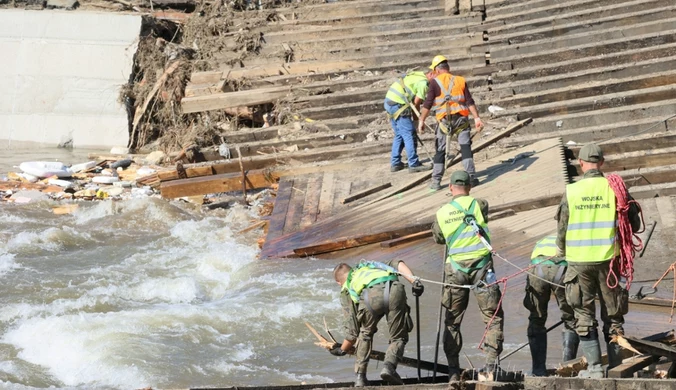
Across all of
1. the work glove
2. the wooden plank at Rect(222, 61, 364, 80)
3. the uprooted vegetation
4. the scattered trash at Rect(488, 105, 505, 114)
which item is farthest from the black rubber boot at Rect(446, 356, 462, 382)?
the wooden plank at Rect(222, 61, 364, 80)

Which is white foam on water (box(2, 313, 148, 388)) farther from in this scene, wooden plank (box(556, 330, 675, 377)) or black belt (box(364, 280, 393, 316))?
wooden plank (box(556, 330, 675, 377))

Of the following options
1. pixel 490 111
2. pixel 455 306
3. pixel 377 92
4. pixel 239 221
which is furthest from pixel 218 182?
pixel 455 306

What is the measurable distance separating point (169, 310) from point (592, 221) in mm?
5719

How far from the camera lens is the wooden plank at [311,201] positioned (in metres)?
14.5

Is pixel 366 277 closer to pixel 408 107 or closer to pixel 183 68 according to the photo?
pixel 408 107

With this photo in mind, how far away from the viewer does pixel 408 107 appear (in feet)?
48.4

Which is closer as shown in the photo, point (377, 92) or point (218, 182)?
point (218, 182)

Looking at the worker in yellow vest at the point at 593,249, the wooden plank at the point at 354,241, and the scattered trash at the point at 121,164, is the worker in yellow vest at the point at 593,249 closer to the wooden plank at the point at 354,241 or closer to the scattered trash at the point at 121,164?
the wooden plank at the point at 354,241

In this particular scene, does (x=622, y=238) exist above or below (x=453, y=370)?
above

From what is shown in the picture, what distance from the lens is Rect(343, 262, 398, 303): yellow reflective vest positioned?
8.20m

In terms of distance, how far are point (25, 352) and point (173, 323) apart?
5.19 feet

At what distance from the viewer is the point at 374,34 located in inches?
787

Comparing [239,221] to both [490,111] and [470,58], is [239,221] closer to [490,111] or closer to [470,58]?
[490,111]

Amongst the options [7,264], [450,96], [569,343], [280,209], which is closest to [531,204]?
[450,96]
